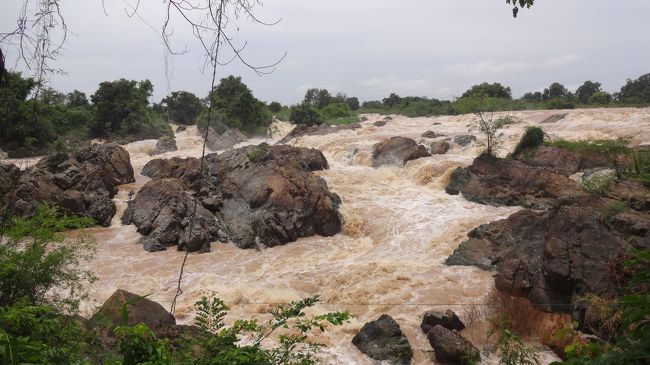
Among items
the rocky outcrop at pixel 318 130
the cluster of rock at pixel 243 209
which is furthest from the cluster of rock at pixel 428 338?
the rocky outcrop at pixel 318 130

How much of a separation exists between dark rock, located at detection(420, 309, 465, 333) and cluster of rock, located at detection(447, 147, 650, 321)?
1.83 m

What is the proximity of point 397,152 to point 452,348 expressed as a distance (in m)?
15.0

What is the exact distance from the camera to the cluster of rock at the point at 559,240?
29.5 ft

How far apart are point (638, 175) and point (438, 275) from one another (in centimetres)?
764

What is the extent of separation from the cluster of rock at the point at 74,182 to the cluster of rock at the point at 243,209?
1414mm

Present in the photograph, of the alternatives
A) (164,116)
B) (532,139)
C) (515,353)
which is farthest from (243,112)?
(515,353)

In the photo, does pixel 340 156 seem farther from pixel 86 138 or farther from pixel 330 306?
pixel 86 138


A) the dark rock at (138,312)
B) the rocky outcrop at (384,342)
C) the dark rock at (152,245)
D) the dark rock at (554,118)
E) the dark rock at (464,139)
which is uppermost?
the dark rock at (554,118)

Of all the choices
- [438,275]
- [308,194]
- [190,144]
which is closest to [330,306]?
[438,275]

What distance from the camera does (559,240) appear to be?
9.63m

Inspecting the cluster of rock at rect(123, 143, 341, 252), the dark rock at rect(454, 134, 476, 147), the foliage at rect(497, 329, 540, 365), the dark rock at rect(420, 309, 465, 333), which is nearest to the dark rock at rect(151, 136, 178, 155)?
the cluster of rock at rect(123, 143, 341, 252)

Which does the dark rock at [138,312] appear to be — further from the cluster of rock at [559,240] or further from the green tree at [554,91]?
the green tree at [554,91]

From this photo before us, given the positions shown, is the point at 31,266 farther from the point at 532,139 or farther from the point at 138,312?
the point at 532,139

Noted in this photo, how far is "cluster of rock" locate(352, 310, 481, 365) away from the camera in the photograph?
24.5 feet
